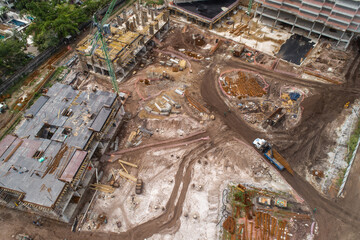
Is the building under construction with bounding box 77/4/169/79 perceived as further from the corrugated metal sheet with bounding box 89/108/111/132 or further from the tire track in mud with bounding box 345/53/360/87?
the tire track in mud with bounding box 345/53/360/87

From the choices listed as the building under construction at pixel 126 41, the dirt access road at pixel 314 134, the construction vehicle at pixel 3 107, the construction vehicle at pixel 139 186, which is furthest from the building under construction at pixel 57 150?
the dirt access road at pixel 314 134

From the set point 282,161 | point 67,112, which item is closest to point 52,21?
point 67,112

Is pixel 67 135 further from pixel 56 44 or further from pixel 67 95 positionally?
pixel 56 44

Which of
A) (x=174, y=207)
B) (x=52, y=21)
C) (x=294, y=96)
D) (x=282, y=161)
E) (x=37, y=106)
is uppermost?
(x=52, y=21)

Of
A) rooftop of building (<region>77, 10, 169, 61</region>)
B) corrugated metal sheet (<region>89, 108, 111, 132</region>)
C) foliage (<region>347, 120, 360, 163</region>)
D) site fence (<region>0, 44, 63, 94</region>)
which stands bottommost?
site fence (<region>0, 44, 63, 94</region>)

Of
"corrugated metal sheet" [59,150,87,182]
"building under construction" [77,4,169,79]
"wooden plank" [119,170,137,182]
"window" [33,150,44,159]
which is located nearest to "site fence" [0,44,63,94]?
"building under construction" [77,4,169,79]

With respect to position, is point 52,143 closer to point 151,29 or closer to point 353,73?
point 151,29

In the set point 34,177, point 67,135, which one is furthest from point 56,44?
point 34,177
